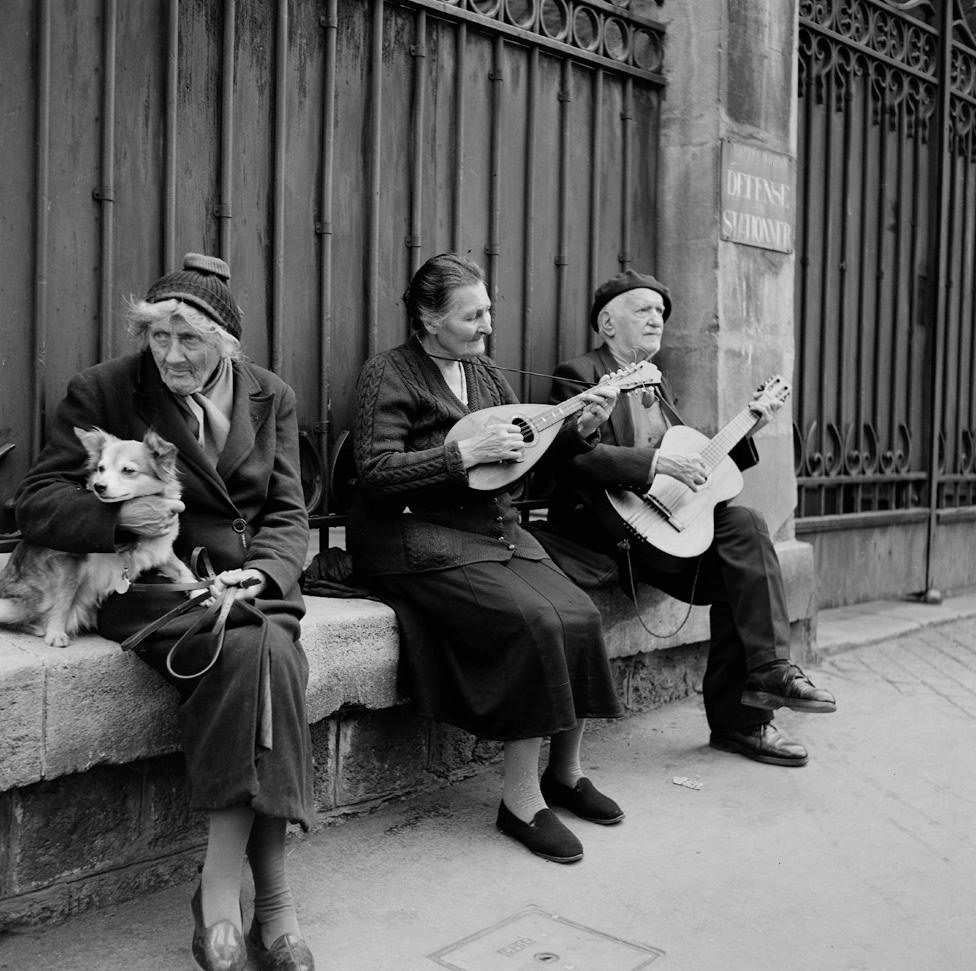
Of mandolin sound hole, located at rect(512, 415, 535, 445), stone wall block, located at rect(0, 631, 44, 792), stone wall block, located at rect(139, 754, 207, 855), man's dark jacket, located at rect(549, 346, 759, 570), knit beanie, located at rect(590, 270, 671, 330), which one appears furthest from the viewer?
knit beanie, located at rect(590, 270, 671, 330)

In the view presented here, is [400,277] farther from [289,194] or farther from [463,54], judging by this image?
[463,54]

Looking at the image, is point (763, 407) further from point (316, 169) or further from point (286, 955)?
point (286, 955)

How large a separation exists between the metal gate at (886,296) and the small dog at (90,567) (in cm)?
381

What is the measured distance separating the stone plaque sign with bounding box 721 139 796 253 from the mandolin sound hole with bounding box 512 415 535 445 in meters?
1.70

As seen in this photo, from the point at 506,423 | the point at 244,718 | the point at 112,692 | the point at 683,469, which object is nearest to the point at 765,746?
the point at 683,469

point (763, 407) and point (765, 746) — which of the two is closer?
point (765, 746)

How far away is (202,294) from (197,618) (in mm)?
816

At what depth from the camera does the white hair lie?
297 cm

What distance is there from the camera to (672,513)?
4160 mm

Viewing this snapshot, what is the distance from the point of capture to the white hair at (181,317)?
2.97 m

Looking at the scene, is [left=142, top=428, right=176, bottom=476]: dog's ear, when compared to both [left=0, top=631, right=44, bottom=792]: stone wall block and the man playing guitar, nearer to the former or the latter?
[left=0, top=631, right=44, bottom=792]: stone wall block

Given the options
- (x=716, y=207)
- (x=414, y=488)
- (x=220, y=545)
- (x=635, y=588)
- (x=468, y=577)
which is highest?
(x=716, y=207)

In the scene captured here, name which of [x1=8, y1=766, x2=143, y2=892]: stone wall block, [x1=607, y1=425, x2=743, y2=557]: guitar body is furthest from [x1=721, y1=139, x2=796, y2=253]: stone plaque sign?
[x1=8, y1=766, x2=143, y2=892]: stone wall block

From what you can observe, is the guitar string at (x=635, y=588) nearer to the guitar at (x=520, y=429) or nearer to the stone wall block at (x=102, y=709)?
the guitar at (x=520, y=429)
